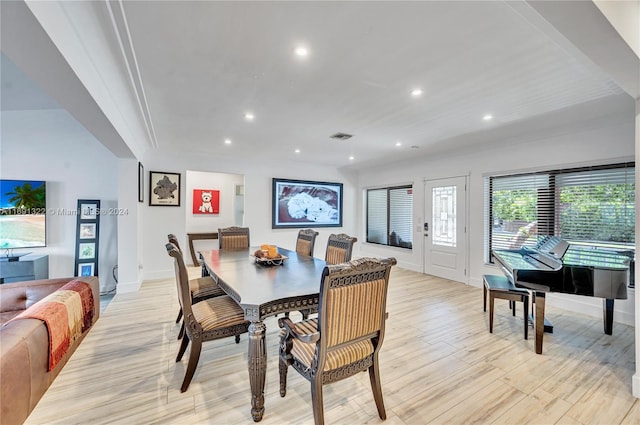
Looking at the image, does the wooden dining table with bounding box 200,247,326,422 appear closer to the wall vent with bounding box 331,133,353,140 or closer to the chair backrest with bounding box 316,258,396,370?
the chair backrest with bounding box 316,258,396,370

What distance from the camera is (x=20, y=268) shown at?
3822 millimetres

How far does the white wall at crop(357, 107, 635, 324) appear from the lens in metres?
3.28

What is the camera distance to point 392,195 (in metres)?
6.62

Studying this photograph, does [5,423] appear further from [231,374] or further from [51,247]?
[51,247]

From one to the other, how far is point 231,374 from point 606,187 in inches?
187

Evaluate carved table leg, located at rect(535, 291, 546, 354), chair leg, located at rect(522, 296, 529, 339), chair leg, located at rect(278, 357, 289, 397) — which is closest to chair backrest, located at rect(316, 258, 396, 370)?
chair leg, located at rect(278, 357, 289, 397)

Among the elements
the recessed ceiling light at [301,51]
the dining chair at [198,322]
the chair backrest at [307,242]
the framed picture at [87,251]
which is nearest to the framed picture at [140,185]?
the framed picture at [87,251]

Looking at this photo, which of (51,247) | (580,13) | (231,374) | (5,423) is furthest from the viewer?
(51,247)

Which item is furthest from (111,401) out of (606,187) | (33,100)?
(606,187)

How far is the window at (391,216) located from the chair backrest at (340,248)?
333 centimetres

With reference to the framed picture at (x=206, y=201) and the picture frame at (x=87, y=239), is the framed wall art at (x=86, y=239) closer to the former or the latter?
the picture frame at (x=87, y=239)

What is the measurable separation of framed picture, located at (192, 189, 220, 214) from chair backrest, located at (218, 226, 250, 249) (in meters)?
3.27

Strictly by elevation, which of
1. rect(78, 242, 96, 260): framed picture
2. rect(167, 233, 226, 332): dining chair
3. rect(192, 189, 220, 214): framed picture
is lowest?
rect(167, 233, 226, 332): dining chair

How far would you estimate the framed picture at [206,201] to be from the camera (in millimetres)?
6930
